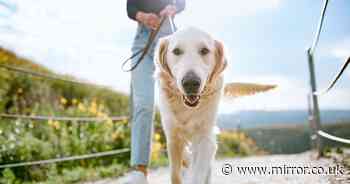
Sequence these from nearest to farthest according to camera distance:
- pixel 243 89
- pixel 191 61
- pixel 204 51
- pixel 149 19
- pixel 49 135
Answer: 1. pixel 191 61
2. pixel 204 51
3. pixel 149 19
4. pixel 243 89
5. pixel 49 135

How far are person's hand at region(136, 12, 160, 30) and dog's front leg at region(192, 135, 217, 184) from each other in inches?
42.1

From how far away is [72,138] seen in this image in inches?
252

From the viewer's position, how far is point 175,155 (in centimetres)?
331

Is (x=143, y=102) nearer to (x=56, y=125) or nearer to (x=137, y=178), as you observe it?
(x=137, y=178)

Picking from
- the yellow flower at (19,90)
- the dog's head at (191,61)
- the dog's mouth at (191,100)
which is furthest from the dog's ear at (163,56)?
the yellow flower at (19,90)

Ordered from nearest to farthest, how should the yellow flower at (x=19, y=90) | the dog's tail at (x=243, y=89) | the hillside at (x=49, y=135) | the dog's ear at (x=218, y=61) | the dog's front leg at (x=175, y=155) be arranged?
the dog's ear at (x=218, y=61), the dog's front leg at (x=175, y=155), the dog's tail at (x=243, y=89), the hillside at (x=49, y=135), the yellow flower at (x=19, y=90)

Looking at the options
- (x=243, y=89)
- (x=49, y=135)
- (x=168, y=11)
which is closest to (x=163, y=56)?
(x=168, y=11)

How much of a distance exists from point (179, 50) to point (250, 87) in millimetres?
1302

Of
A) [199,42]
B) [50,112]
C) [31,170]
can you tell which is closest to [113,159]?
[50,112]

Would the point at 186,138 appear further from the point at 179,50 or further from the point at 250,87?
the point at 250,87

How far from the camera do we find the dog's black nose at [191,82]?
8.95 feet

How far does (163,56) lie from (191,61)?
0.36m

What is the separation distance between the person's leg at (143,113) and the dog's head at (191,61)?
51cm

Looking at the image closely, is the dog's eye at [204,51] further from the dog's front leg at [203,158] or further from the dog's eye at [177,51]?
the dog's front leg at [203,158]
